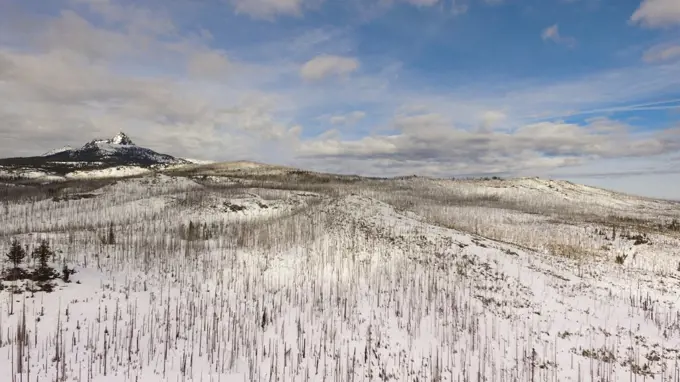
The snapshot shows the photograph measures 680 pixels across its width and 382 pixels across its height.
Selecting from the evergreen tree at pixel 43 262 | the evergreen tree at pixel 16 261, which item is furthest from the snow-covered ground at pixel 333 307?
the evergreen tree at pixel 16 261

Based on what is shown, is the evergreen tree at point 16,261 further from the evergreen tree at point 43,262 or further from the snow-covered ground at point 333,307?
the snow-covered ground at point 333,307

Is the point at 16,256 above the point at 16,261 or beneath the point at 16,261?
above

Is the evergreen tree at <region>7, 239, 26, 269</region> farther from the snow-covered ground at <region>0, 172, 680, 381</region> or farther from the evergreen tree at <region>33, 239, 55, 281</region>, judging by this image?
the snow-covered ground at <region>0, 172, 680, 381</region>

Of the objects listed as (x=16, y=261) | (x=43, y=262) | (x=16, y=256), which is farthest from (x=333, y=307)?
(x=16, y=256)

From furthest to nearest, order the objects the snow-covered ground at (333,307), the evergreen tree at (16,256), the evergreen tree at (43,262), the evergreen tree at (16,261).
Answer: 1. the evergreen tree at (16,256)
2. the evergreen tree at (43,262)
3. the evergreen tree at (16,261)
4. the snow-covered ground at (333,307)

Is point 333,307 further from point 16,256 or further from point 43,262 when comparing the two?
point 16,256

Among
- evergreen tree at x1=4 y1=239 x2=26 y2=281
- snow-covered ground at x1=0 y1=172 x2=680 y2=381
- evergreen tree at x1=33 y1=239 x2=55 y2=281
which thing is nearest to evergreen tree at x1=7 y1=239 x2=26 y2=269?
evergreen tree at x1=4 y1=239 x2=26 y2=281

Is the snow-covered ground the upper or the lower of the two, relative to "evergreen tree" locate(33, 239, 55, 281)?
lower

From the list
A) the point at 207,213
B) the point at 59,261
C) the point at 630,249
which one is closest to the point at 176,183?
the point at 207,213
